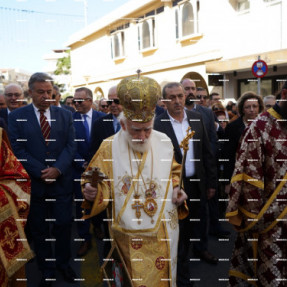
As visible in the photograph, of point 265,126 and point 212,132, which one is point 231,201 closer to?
point 265,126

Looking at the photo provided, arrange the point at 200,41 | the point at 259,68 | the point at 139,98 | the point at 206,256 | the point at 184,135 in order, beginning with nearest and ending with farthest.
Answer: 1. the point at 139,98
2. the point at 184,135
3. the point at 206,256
4. the point at 259,68
5. the point at 200,41

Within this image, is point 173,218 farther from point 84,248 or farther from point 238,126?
point 84,248

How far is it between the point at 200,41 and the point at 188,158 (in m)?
10.2

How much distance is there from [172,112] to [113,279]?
180 centimetres

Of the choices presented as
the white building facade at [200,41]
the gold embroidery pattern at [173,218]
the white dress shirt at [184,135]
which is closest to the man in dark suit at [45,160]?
the white dress shirt at [184,135]

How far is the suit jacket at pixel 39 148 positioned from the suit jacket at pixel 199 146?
1026 millimetres

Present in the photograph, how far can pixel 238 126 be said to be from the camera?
4.43 m

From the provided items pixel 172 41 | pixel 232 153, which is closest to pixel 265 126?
pixel 232 153

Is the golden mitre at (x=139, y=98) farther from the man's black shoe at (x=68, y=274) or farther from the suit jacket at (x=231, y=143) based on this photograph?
the man's black shoe at (x=68, y=274)

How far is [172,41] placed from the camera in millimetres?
14750

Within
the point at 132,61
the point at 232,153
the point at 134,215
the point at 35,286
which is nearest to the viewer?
the point at 134,215

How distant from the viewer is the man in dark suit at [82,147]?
15.7 feet

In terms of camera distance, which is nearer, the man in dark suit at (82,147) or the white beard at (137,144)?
the white beard at (137,144)

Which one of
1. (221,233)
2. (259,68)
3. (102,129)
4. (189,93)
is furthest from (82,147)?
(259,68)
